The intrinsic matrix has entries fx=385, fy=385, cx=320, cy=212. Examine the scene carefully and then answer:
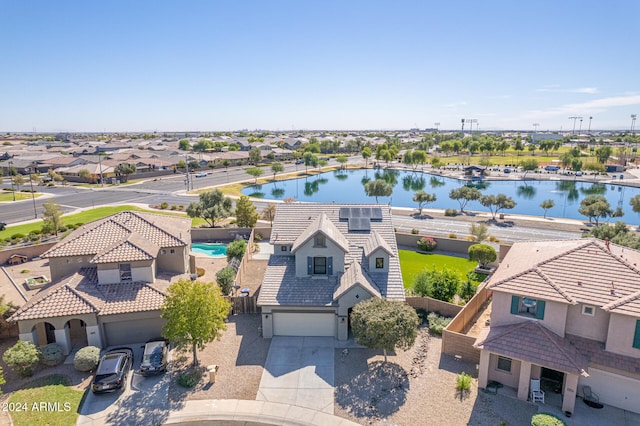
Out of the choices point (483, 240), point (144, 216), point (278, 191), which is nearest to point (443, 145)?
point (278, 191)

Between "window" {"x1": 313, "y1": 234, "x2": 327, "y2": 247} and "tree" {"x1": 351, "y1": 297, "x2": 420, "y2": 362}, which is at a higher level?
"window" {"x1": 313, "y1": 234, "x2": 327, "y2": 247}

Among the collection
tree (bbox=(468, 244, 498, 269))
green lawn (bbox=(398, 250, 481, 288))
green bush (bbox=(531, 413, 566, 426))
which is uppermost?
tree (bbox=(468, 244, 498, 269))

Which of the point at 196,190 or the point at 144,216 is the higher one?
the point at 144,216

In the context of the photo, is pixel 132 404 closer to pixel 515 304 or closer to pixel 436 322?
pixel 436 322

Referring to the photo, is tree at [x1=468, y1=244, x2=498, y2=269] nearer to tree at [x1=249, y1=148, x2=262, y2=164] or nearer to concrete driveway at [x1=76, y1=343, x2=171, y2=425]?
concrete driveway at [x1=76, y1=343, x2=171, y2=425]

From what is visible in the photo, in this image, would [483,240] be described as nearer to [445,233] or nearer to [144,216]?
[445,233]

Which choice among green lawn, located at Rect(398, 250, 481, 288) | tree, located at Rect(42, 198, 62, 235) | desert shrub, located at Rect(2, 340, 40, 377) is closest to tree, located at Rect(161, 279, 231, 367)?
desert shrub, located at Rect(2, 340, 40, 377)
